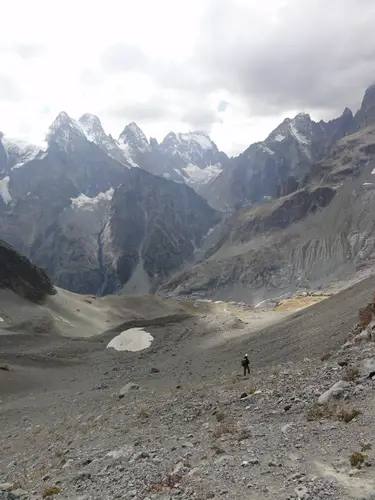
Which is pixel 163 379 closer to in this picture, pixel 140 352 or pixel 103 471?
pixel 140 352

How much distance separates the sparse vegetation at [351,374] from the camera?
1903cm

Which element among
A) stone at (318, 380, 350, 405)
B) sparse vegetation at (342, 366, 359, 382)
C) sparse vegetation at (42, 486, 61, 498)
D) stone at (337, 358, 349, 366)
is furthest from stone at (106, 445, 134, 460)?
stone at (337, 358, 349, 366)

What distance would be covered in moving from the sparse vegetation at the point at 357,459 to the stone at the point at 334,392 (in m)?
4.59

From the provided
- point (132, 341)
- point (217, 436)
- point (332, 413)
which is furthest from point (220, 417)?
point (132, 341)

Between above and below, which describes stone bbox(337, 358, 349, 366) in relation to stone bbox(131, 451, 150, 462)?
below

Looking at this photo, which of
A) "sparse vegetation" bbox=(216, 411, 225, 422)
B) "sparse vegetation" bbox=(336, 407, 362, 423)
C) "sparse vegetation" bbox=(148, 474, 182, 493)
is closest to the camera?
"sparse vegetation" bbox=(148, 474, 182, 493)

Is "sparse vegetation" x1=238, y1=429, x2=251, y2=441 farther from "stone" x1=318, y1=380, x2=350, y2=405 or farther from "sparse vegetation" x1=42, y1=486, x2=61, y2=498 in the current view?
"sparse vegetation" x1=42, y1=486, x2=61, y2=498

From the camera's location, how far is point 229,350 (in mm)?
52562

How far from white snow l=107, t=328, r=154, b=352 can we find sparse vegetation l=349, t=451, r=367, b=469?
54.7 metres

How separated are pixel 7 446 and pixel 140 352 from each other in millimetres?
34589

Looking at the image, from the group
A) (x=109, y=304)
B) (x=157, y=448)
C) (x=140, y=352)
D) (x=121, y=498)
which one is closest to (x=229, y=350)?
(x=140, y=352)

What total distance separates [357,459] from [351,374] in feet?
21.3

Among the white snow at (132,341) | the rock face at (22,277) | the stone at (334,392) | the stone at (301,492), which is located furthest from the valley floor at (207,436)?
the rock face at (22,277)

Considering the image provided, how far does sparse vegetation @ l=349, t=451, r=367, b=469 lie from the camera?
13038mm
